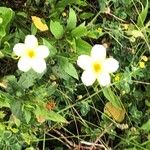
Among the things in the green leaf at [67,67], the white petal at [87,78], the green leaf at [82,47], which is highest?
the green leaf at [82,47]

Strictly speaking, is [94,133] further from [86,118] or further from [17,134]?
[17,134]

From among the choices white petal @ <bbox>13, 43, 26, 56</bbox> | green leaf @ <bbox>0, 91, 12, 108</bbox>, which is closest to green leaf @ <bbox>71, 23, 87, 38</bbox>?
white petal @ <bbox>13, 43, 26, 56</bbox>

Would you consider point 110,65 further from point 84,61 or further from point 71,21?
point 71,21

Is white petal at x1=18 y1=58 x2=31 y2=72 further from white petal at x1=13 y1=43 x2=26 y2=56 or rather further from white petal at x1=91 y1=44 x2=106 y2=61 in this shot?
white petal at x1=91 y1=44 x2=106 y2=61

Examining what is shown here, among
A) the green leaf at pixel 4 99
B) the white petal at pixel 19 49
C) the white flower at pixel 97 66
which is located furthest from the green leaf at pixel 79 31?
the green leaf at pixel 4 99

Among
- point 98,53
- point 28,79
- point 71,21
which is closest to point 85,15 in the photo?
point 71,21

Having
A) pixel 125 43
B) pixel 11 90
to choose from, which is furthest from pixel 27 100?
pixel 125 43

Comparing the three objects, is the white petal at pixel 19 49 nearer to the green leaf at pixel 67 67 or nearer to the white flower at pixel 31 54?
the white flower at pixel 31 54
